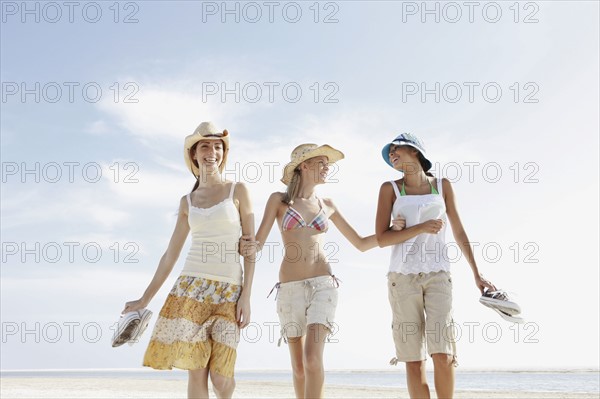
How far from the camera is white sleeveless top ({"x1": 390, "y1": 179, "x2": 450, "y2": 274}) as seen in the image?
190 inches

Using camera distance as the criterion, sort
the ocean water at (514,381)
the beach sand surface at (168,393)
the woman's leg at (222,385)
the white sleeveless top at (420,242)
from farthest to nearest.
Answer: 1. the ocean water at (514,381)
2. the beach sand surface at (168,393)
3. the white sleeveless top at (420,242)
4. the woman's leg at (222,385)

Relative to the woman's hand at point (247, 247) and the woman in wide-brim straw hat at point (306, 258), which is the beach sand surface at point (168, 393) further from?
the woman's hand at point (247, 247)

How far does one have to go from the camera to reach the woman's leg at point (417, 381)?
4.68 metres

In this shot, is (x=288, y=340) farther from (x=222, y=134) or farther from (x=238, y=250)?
(x=222, y=134)

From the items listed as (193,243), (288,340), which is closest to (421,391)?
(288,340)

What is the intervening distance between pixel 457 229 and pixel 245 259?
1.71 metres

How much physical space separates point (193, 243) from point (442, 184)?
79.8 inches

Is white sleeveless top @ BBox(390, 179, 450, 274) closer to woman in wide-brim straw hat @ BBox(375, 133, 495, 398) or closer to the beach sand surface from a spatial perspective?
woman in wide-brim straw hat @ BBox(375, 133, 495, 398)

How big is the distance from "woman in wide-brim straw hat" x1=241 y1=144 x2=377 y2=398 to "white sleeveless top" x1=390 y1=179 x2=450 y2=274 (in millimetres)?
685

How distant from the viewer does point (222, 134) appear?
199 inches

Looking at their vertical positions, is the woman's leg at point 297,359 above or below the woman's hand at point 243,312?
below

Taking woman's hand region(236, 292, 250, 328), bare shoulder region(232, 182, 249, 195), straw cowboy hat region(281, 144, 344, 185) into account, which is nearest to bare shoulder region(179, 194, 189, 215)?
bare shoulder region(232, 182, 249, 195)

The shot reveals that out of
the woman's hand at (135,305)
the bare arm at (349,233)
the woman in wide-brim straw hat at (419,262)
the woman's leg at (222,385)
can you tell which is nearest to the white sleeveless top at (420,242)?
the woman in wide-brim straw hat at (419,262)

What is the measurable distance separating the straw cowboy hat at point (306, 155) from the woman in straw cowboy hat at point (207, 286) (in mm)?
1014
